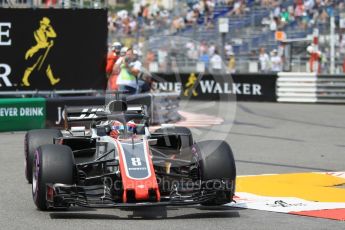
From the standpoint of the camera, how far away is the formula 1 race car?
7539 millimetres

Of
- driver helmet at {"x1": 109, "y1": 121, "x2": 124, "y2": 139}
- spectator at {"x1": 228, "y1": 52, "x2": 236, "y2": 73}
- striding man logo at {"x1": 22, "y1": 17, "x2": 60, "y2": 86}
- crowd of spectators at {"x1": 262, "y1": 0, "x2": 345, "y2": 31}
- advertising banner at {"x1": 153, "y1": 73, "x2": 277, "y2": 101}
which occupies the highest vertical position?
crowd of spectators at {"x1": 262, "y1": 0, "x2": 345, "y2": 31}

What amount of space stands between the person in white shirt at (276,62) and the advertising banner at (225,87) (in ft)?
6.53

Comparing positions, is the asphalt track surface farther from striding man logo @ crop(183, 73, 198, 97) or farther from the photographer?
striding man logo @ crop(183, 73, 198, 97)

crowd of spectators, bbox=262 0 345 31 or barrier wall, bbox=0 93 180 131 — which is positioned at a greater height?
crowd of spectators, bbox=262 0 345 31

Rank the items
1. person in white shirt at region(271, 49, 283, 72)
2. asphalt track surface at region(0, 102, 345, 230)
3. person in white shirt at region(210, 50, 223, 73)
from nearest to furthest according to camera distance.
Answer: asphalt track surface at region(0, 102, 345, 230), person in white shirt at region(210, 50, 223, 73), person in white shirt at region(271, 49, 283, 72)

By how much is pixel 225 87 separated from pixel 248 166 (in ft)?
48.7

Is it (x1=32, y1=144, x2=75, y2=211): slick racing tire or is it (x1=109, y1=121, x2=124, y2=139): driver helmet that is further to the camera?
(x1=109, y1=121, x2=124, y2=139): driver helmet

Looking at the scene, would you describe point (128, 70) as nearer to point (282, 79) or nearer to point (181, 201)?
point (282, 79)

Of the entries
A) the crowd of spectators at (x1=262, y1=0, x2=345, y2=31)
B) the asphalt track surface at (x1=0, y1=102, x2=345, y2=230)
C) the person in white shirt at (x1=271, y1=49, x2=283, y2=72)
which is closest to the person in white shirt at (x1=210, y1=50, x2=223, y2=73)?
the person in white shirt at (x1=271, y1=49, x2=283, y2=72)

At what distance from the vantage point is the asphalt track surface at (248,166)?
7.37 metres

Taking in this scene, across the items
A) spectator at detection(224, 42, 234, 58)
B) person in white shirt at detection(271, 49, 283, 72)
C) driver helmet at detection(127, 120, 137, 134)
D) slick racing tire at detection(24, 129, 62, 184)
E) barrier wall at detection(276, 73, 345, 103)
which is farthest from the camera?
spectator at detection(224, 42, 234, 58)

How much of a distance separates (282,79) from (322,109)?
302 cm

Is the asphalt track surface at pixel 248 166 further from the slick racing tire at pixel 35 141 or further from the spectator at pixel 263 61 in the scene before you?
the spectator at pixel 263 61

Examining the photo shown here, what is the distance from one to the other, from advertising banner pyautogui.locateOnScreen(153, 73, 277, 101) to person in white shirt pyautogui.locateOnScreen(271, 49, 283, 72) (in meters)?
1.99
